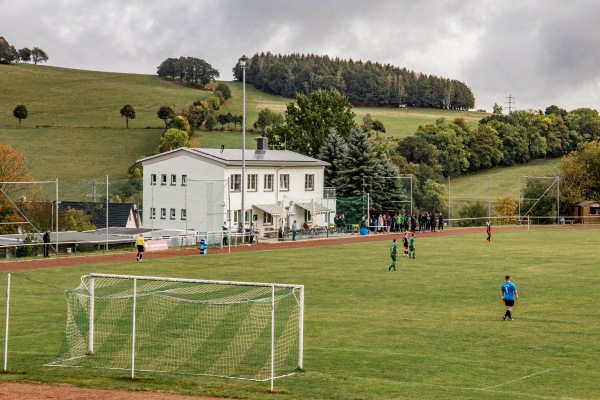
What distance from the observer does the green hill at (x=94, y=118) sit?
126 m

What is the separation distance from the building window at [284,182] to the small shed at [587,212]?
105 ft

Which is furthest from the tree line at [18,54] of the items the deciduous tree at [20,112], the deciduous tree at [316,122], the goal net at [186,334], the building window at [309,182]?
the goal net at [186,334]

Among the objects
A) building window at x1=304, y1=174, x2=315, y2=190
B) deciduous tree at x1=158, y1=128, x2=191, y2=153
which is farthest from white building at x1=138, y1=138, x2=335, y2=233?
deciduous tree at x1=158, y1=128, x2=191, y2=153

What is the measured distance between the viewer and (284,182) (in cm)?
7619

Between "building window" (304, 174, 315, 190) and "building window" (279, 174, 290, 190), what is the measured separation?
102 inches

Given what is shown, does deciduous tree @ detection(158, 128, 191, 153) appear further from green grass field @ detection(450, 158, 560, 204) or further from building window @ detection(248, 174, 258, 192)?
building window @ detection(248, 174, 258, 192)

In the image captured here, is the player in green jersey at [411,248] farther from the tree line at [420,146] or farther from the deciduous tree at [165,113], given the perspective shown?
the deciduous tree at [165,113]

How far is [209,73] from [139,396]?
175 m

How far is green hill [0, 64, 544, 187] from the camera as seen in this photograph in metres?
126

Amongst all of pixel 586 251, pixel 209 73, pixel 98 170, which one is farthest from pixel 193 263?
pixel 209 73

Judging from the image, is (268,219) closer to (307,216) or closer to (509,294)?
(307,216)

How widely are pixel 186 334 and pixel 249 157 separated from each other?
46.8 m

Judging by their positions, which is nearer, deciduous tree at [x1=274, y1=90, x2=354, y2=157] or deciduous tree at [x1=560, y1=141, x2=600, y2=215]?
deciduous tree at [x1=560, y1=141, x2=600, y2=215]

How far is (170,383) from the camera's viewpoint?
21.9m
